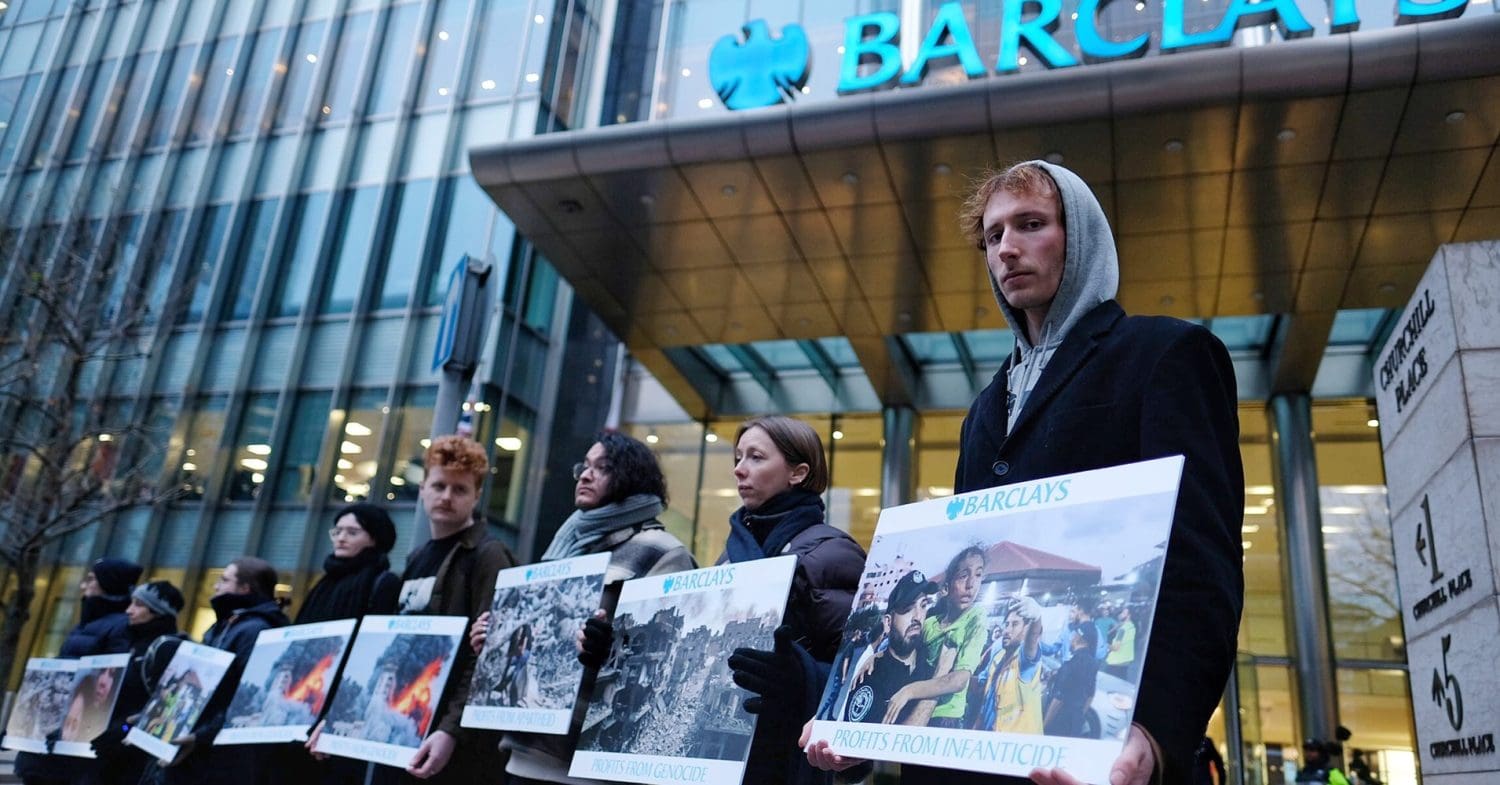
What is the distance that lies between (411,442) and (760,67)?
8994 mm

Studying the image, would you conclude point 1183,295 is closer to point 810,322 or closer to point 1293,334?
point 1293,334

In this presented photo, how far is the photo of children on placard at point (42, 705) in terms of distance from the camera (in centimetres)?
608

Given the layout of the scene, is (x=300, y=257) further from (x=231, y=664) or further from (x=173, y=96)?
(x=231, y=664)

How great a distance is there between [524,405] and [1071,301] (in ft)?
53.2

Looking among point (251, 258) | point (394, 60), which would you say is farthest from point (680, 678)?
point (394, 60)

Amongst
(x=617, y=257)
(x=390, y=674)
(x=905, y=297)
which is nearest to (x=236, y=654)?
(x=390, y=674)

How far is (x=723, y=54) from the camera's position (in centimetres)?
1209

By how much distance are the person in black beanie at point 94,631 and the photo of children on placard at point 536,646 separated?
4105 millimetres

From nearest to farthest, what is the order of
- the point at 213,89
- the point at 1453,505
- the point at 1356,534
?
the point at 1453,505, the point at 1356,534, the point at 213,89

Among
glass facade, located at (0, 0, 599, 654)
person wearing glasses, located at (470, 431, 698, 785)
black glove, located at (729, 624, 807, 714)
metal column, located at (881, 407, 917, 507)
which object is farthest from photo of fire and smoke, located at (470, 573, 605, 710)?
metal column, located at (881, 407, 917, 507)

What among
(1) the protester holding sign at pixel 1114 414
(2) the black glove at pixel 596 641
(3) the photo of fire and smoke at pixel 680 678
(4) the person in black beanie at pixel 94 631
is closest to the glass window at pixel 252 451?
(4) the person in black beanie at pixel 94 631

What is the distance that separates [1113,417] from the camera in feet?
6.13

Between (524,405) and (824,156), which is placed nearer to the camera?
(824,156)

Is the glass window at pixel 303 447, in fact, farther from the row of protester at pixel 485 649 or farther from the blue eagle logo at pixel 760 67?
the row of protester at pixel 485 649
